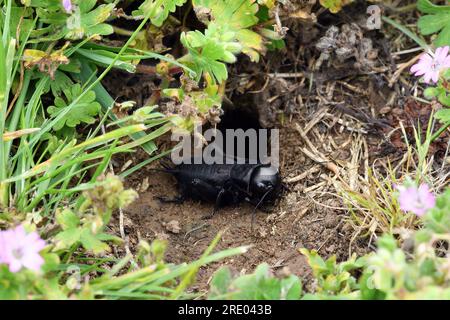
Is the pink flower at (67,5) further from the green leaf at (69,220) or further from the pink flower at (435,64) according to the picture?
the pink flower at (435,64)

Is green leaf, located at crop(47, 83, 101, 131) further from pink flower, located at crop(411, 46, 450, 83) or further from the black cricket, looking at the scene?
pink flower, located at crop(411, 46, 450, 83)

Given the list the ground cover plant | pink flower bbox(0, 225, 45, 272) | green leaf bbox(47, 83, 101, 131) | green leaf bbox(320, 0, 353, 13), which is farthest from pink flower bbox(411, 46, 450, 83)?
pink flower bbox(0, 225, 45, 272)

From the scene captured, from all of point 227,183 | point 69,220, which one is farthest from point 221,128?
point 69,220

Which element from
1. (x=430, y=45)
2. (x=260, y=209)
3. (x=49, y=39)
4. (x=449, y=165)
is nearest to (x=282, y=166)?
(x=260, y=209)

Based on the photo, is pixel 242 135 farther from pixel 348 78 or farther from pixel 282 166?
pixel 348 78

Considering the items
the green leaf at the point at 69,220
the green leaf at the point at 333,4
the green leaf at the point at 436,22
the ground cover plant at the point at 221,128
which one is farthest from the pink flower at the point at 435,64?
the green leaf at the point at 69,220

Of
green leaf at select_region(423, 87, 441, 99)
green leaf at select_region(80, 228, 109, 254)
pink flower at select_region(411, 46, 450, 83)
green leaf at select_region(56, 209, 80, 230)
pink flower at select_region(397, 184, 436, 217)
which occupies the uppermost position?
pink flower at select_region(411, 46, 450, 83)
